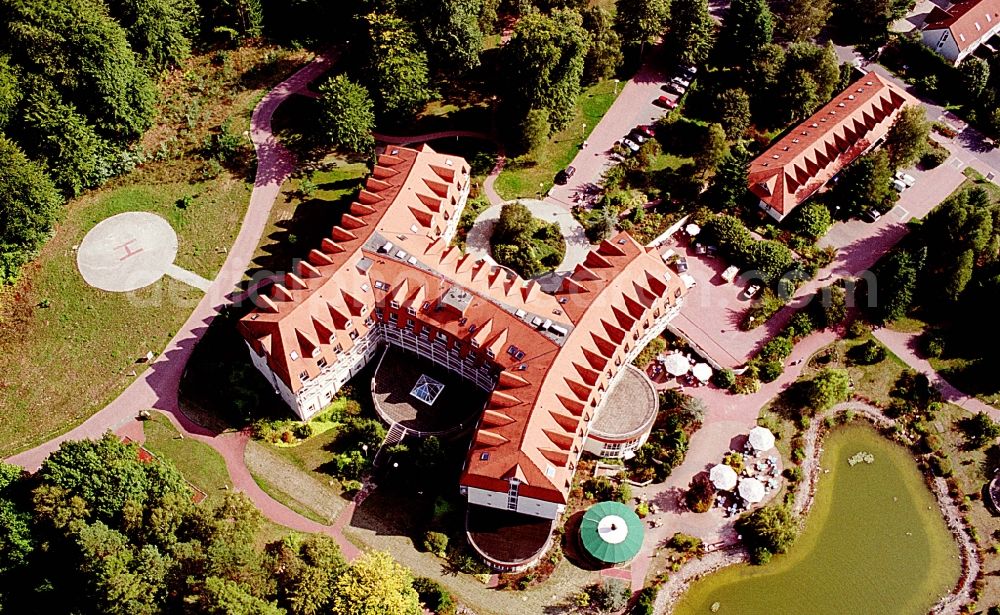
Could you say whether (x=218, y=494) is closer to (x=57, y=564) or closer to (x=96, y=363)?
(x=57, y=564)

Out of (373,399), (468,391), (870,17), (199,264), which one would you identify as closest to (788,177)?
(870,17)

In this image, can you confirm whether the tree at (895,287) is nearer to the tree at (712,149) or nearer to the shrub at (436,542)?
the tree at (712,149)

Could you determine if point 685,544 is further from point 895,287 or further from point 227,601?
point 227,601

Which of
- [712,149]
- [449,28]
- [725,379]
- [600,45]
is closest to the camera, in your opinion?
[725,379]

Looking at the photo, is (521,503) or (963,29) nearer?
(521,503)

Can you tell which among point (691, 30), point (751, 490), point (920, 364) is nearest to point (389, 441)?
point (751, 490)

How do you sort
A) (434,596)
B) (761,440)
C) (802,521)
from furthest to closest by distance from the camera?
(761,440)
(802,521)
(434,596)

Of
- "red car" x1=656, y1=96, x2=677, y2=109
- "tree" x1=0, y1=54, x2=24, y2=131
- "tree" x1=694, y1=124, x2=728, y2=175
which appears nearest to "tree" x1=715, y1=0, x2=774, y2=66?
"red car" x1=656, y1=96, x2=677, y2=109

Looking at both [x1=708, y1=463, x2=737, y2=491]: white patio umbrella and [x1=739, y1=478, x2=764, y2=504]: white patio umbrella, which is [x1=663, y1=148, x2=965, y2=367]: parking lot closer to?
[x1=708, y1=463, x2=737, y2=491]: white patio umbrella
